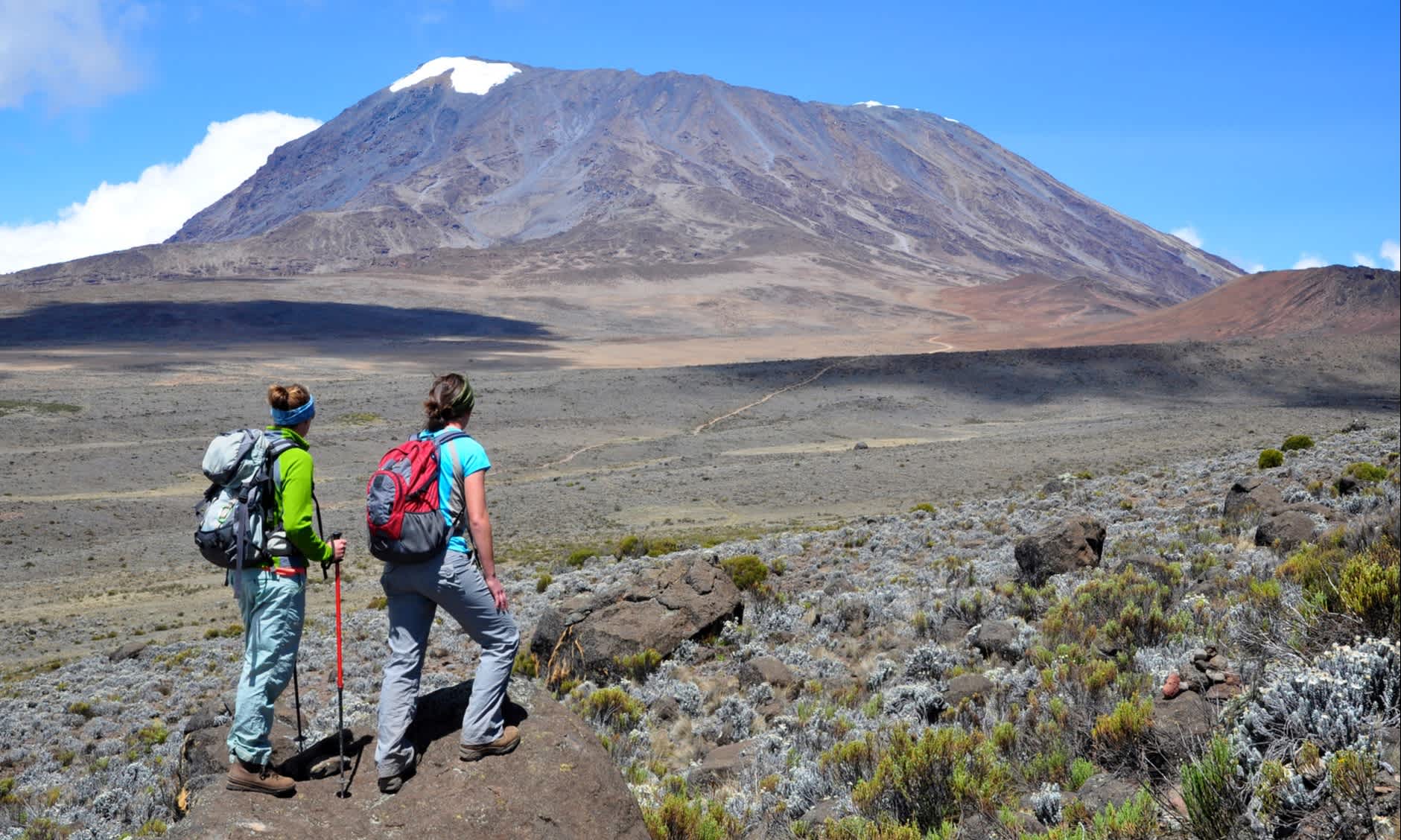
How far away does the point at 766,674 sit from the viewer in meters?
6.85

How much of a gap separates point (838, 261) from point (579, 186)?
59034 millimetres

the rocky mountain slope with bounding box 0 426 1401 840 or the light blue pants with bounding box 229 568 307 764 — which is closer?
the rocky mountain slope with bounding box 0 426 1401 840

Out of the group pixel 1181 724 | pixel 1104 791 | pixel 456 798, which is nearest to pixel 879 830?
pixel 1104 791

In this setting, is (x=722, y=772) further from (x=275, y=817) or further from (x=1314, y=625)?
(x=1314, y=625)

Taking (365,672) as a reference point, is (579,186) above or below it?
above

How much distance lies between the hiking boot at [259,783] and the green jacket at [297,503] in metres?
0.82

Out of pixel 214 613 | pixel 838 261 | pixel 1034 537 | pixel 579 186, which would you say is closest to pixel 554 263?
pixel 838 261

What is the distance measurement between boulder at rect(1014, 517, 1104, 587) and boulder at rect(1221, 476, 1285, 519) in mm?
2240

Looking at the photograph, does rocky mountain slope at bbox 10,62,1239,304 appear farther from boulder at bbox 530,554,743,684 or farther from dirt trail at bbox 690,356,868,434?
boulder at bbox 530,554,743,684

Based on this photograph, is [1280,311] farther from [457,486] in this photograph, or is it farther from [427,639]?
[427,639]

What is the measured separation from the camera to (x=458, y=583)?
12.1ft

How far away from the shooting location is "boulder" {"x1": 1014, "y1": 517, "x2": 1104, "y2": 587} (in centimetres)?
855

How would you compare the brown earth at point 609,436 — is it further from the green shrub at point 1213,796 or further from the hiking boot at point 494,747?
the green shrub at point 1213,796

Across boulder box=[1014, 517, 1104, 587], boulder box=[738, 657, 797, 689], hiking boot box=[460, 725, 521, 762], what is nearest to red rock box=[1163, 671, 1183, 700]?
boulder box=[738, 657, 797, 689]
